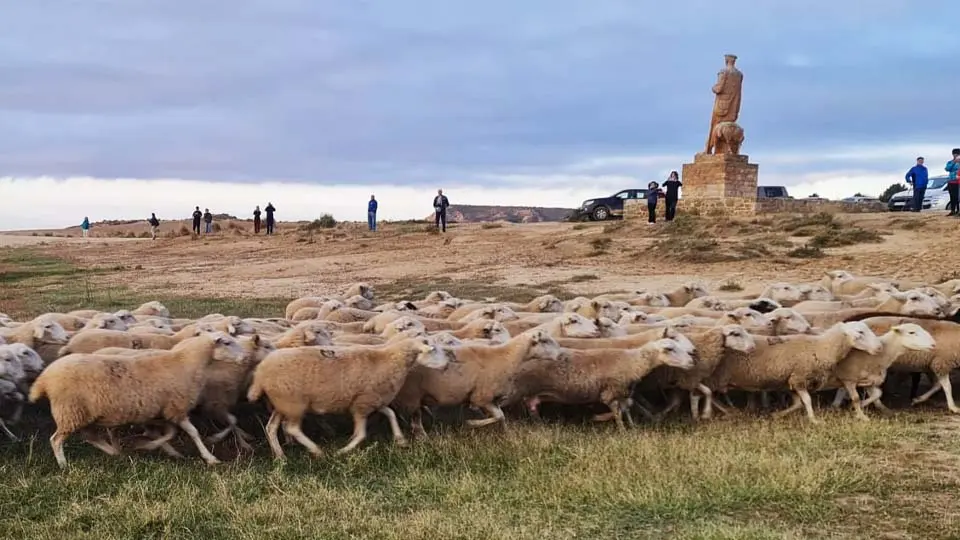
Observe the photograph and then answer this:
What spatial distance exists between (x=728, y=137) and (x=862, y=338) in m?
27.6

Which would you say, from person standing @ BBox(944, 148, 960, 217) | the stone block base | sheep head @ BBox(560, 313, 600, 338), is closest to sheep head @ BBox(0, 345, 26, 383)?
sheep head @ BBox(560, 313, 600, 338)

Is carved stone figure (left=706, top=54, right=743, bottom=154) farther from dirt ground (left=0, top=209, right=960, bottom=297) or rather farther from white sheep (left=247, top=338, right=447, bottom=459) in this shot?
white sheep (left=247, top=338, right=447, bottom=459)

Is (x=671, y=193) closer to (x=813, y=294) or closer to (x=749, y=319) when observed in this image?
(x=813, y=294)

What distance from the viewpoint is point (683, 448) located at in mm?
7723

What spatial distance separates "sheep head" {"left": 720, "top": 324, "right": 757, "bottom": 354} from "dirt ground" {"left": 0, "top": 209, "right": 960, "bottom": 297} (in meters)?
10.6

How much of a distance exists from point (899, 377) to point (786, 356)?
85.9 inches

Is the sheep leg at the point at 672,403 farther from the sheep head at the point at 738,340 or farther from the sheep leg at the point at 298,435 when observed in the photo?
the sheep leg at the point at 298,435

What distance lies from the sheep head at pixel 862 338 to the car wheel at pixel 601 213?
36284 mm

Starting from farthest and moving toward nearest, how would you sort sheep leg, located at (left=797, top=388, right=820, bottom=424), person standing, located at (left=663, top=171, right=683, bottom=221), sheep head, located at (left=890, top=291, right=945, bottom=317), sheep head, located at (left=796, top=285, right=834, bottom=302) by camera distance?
1. person standing, located at (left=663, top=171, right=683, bottom=221)
2. sheep head, located at (left=796, top=285, right=834, bottom=302)
3. sheep head, located at (left=890, top=291, right=945, bottom=317)
4. sheep leg, located at (left=797, top=388, right=820, bottom=424)

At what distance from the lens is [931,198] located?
35.7 meters

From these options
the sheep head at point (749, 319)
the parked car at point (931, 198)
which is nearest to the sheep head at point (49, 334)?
the sheep head at point (749, 319)

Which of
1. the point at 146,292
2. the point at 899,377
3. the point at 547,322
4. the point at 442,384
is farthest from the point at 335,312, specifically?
the point at 146,292

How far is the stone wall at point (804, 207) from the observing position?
35466 millimetres

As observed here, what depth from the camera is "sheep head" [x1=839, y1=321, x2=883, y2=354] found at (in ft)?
30.6
